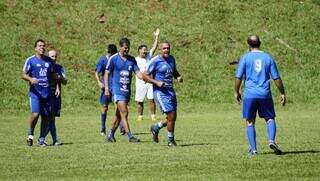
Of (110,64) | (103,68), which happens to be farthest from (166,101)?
(103,68)

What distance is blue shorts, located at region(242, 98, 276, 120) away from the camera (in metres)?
13.6

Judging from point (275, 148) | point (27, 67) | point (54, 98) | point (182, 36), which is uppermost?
point (182, 36)

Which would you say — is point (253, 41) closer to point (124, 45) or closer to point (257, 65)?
point (257, 65)

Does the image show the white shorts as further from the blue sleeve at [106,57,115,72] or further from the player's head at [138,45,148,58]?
the blue sleeve at [106,57,115,72]

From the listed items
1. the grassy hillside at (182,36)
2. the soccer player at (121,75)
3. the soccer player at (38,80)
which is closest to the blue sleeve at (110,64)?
the soccer player at (121,75)

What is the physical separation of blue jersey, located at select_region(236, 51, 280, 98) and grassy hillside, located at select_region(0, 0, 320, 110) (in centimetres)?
1595

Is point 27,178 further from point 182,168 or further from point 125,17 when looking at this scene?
point 125,17

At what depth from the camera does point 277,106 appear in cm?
3025

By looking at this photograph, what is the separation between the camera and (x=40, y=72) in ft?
54.2

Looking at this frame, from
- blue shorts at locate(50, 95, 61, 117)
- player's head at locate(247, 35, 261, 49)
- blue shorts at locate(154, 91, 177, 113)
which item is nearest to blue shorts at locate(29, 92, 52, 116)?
blue shorts at locate(50, 95, 61, 117)

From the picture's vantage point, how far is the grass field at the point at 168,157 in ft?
37.1

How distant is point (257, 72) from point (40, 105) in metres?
5.21

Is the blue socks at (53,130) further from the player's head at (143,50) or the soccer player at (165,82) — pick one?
the player's head at (143,50)

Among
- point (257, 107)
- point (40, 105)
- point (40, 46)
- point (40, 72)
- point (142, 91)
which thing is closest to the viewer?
point (257, 107)
